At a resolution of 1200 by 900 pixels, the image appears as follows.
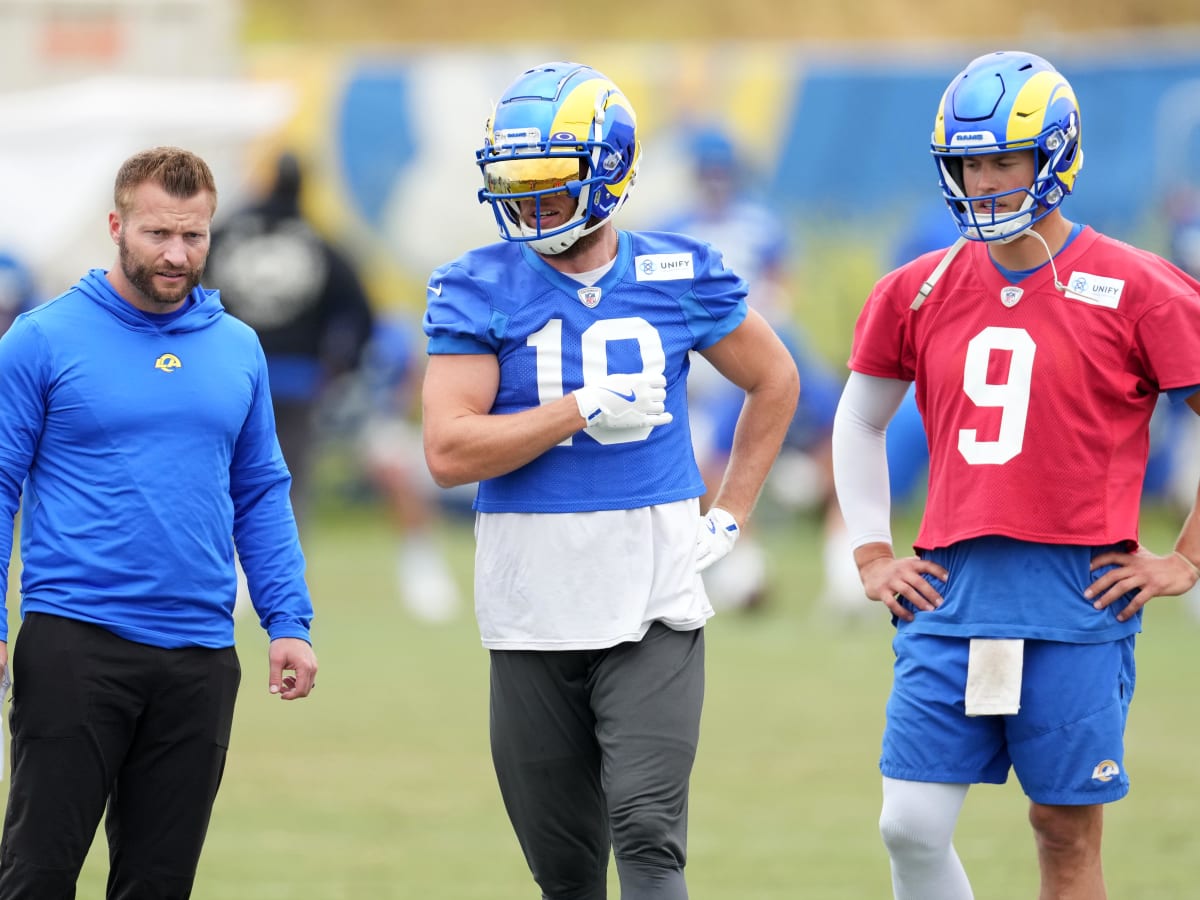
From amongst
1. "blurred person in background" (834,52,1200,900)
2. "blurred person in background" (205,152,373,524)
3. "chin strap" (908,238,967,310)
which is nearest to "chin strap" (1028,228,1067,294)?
"blurred person in background" (834,52,1200,900)

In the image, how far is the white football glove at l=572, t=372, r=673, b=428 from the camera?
442 cm

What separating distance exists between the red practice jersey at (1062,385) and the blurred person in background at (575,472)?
2.00 feet

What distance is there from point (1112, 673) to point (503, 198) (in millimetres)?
1668

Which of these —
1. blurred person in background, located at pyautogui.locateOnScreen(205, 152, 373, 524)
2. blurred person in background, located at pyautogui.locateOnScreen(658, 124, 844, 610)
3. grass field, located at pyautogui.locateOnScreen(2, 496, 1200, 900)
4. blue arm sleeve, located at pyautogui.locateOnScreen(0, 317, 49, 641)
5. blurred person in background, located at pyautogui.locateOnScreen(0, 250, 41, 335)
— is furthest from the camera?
blurred person in background, located at pyautogui.locateOnScreen(0, 250, 41, 335)

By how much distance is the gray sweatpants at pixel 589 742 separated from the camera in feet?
14.7

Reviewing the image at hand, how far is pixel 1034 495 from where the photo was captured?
4.47 metres

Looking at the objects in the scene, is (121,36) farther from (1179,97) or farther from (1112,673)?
(1112,673)

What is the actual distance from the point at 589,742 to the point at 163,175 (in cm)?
155

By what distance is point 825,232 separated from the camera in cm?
1758

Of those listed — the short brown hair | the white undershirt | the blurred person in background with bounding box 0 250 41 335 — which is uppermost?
the short brown hair

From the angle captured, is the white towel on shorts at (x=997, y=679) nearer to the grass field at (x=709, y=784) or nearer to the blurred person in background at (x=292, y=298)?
the grass field at (x=709, y=784)

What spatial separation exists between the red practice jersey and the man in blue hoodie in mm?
1600

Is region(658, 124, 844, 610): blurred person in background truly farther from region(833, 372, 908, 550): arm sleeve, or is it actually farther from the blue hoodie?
the blue hoodie

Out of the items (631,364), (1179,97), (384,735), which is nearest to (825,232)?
(1179,97)
